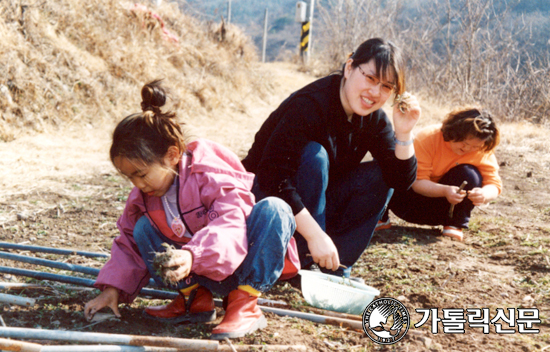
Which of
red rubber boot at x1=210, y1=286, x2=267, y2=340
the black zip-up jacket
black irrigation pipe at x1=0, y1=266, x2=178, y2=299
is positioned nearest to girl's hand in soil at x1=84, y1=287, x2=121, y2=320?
black irrigation pipe at x1=0, y1=266, x2=178, y2=299

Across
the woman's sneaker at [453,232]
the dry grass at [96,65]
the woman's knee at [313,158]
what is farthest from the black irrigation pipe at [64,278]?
the woman's sneaker at [453,232]

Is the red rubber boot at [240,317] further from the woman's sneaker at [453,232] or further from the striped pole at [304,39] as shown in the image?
the striped pole at [304,39]

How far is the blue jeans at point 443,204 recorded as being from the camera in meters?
2.99

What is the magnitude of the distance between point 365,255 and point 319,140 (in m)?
0.86

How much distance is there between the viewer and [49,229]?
2.96 meters

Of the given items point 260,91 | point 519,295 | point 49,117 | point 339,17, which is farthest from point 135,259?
point 339,17

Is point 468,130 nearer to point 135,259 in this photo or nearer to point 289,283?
point 289,283

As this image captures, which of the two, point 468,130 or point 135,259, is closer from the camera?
point 135,259

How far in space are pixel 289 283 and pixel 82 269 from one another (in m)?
0.92

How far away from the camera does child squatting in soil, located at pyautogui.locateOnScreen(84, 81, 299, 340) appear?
171cm

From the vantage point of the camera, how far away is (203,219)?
5.91 feet

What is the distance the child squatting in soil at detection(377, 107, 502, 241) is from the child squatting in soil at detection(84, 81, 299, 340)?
1.39 meters

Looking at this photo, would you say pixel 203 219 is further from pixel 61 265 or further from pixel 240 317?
pixel 61 265

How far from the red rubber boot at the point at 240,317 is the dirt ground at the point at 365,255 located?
4 centimetres
